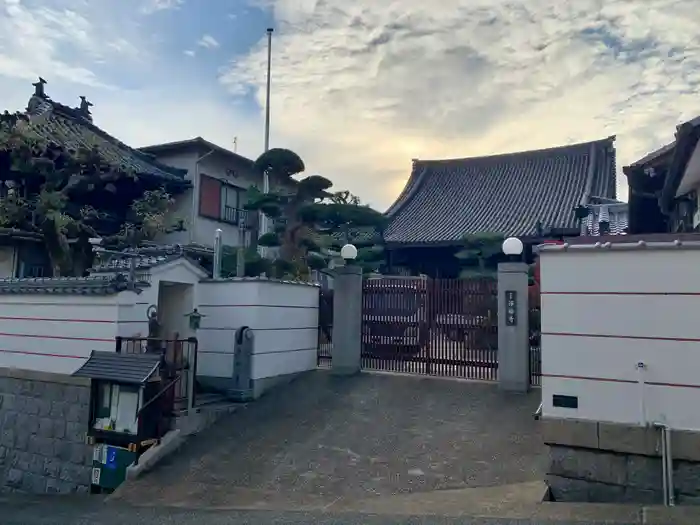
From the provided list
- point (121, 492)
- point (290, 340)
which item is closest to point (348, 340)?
point (290, 340)

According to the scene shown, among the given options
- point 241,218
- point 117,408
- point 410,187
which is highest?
point 410,187

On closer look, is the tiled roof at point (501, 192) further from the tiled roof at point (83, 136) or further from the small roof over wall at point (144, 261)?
the small roof over wall at point (144, 261)

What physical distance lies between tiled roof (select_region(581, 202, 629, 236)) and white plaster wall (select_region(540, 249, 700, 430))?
9930 mm

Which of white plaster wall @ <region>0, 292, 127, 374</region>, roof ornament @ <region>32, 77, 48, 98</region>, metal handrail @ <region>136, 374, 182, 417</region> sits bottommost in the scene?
metal handrail @ <region>136, 374, 182, 417</region>

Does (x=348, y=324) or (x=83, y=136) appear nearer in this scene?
(x=348, y=324)

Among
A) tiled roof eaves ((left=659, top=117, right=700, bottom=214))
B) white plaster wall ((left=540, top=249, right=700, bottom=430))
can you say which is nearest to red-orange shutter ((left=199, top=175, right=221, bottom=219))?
tiled roof eaves ((left=659, top=117, right=700, bottom=214))

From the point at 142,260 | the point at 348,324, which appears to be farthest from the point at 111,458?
the point at 348,324

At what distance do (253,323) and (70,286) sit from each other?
116 inches

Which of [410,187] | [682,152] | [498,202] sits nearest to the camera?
[682,152]

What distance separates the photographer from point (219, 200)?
17562mm

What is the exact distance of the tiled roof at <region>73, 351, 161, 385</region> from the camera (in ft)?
24.6

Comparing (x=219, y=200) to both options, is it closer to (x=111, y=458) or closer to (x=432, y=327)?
(x=432, y=327)

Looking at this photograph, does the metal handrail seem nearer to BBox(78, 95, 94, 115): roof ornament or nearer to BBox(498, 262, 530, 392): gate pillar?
BBox(498, 262, 530, 392): gate pillar

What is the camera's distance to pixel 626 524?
440cm
